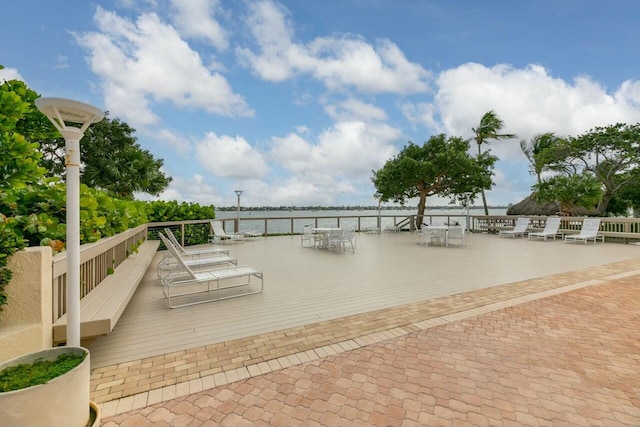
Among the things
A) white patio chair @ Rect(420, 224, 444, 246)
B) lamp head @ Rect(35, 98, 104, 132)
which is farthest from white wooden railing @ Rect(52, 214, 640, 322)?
white patio chair @ Rect(420, 224, 444, 246)

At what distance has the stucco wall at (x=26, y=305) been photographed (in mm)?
2135

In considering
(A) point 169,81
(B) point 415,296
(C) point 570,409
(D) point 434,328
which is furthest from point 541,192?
(A) point 169,81

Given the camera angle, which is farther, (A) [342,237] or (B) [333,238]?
(B) [333,238]

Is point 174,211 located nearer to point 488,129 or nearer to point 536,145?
point 488,129

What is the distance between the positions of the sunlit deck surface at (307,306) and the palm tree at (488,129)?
12.6 m

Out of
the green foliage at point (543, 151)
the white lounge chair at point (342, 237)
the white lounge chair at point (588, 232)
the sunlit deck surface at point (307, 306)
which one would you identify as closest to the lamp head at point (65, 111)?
the sunlit deck surface at point (307, 306)

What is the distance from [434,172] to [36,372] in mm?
15980

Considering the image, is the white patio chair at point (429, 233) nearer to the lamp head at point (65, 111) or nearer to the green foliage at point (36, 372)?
the lamp head at point (65, 111)

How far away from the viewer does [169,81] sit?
9.23 meters

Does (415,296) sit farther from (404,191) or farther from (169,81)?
(404,191)

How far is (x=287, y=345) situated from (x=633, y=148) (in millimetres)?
20039

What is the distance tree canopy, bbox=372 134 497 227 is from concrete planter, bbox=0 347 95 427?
15395 millimetres

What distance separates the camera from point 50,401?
5.13ft

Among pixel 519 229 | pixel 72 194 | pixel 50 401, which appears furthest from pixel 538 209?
pixel 50 401
